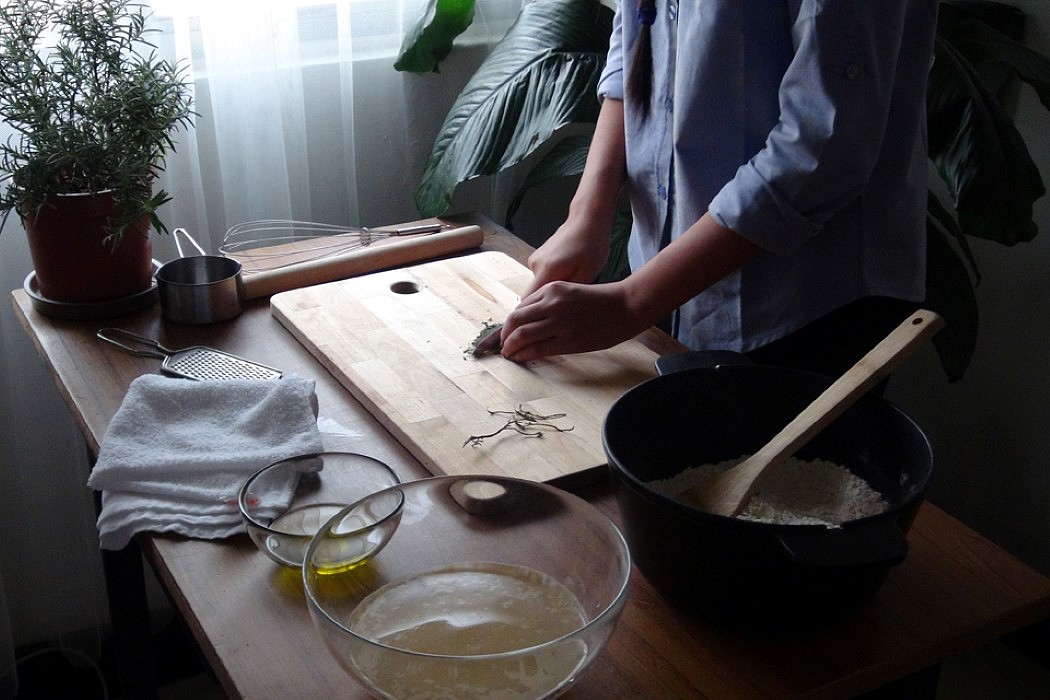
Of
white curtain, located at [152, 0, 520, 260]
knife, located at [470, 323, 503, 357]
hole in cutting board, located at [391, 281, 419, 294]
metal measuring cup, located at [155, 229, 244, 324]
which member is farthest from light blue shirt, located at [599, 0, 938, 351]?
white curtain, located at [152, 0, 520, 260]

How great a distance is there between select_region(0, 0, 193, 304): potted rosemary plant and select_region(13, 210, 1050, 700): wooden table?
1.66 ft

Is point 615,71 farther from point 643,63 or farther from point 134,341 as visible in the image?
point 134,341

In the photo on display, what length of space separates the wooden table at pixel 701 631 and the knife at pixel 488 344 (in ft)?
0.74

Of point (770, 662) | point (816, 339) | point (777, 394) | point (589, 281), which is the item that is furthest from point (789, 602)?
point (589, 281)

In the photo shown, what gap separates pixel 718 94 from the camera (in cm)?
110

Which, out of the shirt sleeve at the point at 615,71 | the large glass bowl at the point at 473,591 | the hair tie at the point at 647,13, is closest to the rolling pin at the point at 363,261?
the shirt sleeve at the point at 615,71

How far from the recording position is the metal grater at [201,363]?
3.75 ft

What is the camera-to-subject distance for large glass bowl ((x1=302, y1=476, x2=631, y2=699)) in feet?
2.18

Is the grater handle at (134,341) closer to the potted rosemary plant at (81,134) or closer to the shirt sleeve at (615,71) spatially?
the potted rosemary plant at (81,134)

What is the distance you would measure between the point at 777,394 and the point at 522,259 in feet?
2.11

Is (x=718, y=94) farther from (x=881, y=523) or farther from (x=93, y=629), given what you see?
(x=93, y=629)

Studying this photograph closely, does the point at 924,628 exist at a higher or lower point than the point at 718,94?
lower

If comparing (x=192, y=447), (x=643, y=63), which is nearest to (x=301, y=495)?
(x=192, y=447)

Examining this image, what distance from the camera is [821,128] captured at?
99 centimetres
